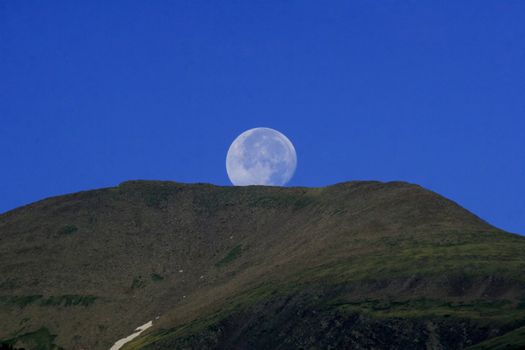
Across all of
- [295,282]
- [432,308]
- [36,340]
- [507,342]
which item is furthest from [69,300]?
[507,342]

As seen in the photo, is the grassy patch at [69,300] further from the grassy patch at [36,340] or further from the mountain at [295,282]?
the grassy patch at [36,340]

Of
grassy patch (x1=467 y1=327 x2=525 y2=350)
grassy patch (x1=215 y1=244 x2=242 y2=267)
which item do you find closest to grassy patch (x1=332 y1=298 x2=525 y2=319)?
grassy patch (x1=467 y1=327 x2=525 y2=350)

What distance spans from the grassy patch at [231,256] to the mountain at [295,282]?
46 centimetres

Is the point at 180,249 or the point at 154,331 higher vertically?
the point at 180,249

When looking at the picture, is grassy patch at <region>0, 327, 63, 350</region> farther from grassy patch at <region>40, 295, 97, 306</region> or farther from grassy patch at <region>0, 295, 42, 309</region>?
grassy patch at <region>0, 295, 42, 309</region>

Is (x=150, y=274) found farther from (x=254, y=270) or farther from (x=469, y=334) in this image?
(x=469, y=334)

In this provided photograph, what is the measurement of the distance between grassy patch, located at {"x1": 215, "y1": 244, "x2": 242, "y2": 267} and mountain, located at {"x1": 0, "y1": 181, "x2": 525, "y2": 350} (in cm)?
46

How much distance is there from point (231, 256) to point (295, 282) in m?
48.9

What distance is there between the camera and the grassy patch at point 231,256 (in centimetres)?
18100

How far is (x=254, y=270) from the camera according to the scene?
163250 millimetres

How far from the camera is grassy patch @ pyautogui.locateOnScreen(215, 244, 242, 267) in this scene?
18100 cm

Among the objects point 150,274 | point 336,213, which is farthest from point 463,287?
point 150,274

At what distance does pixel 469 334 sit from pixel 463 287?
18575mm

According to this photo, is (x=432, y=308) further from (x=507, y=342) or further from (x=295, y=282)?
(x=295, y=282)
